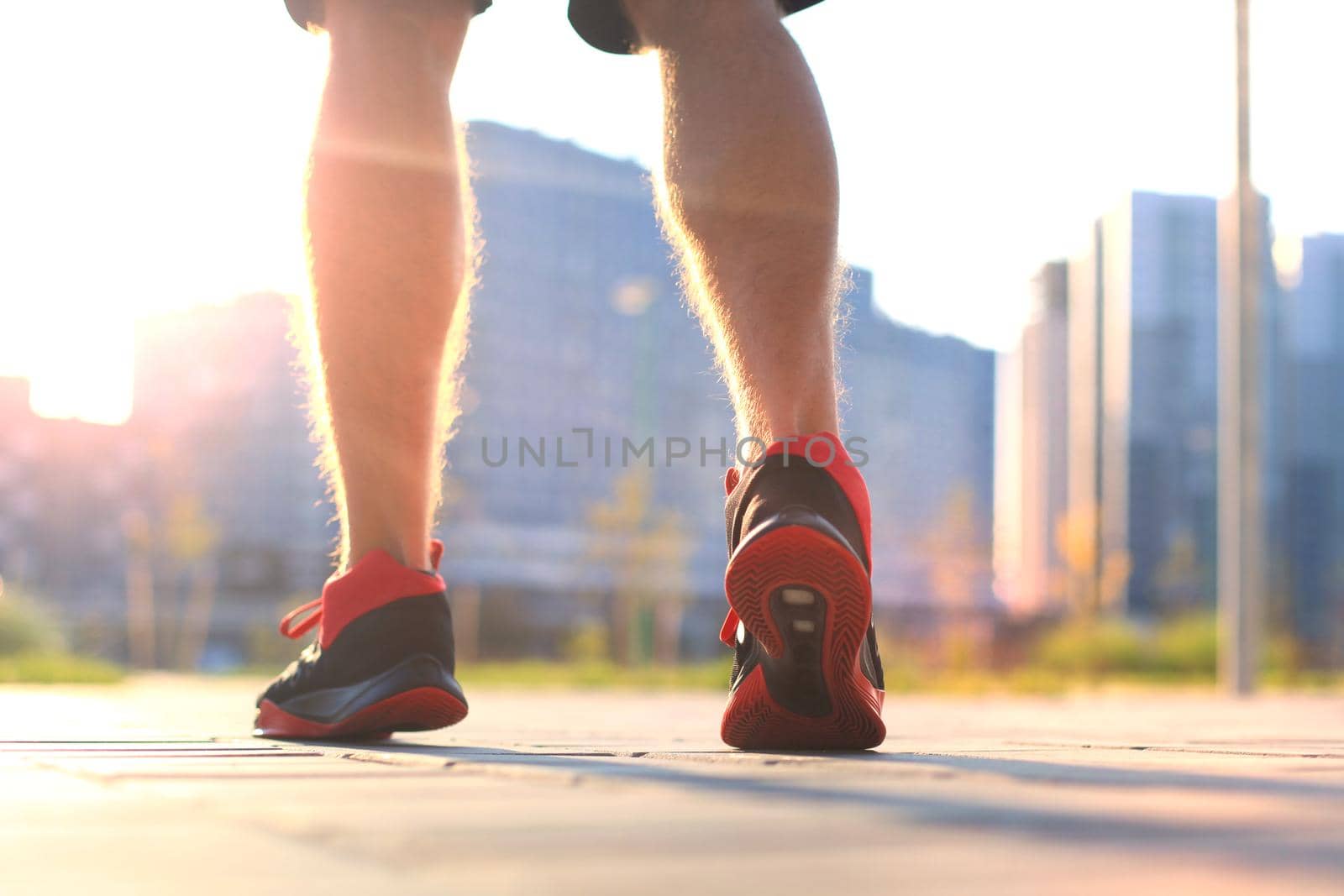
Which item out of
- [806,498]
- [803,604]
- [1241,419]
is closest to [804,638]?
[803,604]

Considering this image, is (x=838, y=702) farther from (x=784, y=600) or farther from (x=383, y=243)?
(x=383, y=243)

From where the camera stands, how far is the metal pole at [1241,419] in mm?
7738

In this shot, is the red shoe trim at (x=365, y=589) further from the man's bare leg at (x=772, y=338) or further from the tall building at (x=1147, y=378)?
the tall building at (x=1147, y=378)

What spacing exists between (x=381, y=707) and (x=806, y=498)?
0.50 meters

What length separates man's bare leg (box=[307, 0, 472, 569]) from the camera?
1.62 metres

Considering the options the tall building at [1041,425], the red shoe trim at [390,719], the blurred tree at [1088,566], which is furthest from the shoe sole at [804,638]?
the tall building at [1041,425]

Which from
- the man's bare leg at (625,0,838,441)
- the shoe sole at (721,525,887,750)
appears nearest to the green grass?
the man's bare leg at (625,0,838,441)

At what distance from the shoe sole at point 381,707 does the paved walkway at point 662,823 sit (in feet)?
0.88

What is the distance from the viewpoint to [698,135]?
1555 millimetres

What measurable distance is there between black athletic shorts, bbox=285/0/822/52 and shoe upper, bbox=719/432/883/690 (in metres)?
0.57

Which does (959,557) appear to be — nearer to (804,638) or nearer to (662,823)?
(804,638)

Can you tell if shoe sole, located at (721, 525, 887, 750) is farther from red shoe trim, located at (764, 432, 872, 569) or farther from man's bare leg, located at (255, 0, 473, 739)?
man's bare leg, located at (255, 0, 473, 739)

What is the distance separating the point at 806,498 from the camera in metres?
1.37

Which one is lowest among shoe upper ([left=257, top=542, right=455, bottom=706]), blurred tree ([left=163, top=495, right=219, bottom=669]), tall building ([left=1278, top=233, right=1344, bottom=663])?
shoe upper ([left=257, top=542, right=455, bottom=706])
